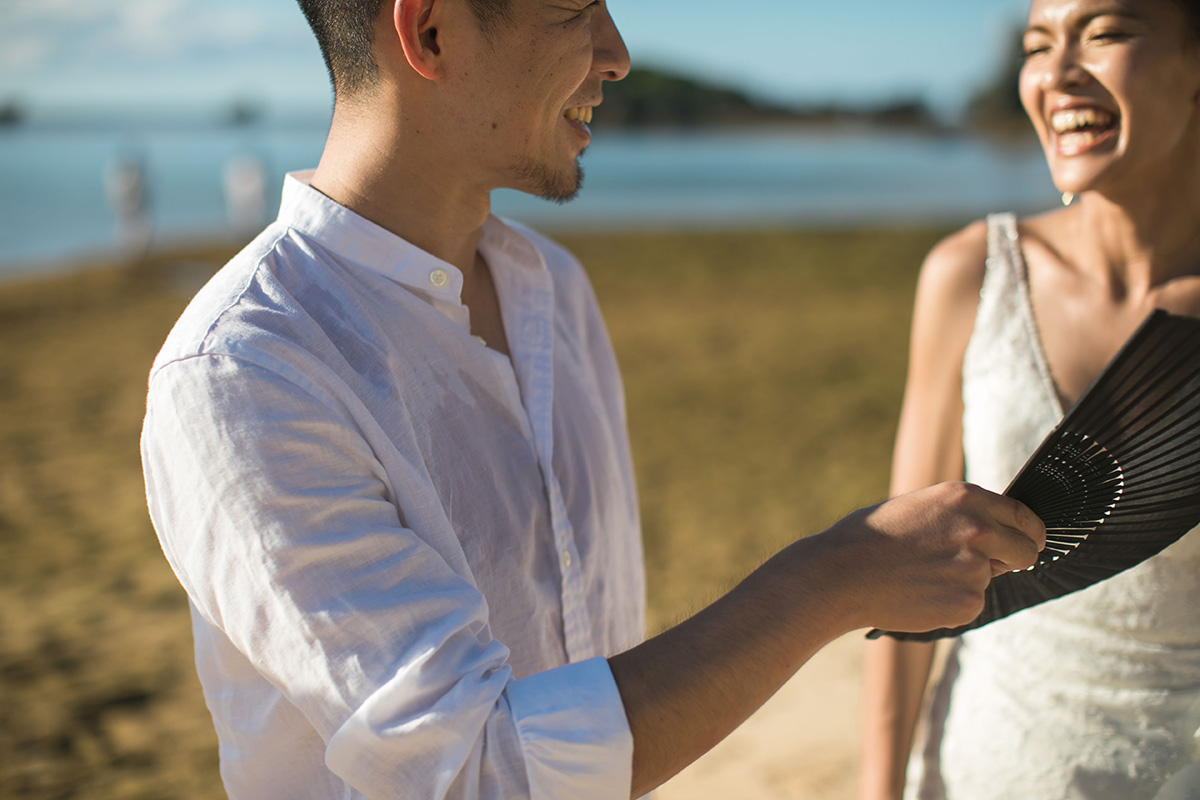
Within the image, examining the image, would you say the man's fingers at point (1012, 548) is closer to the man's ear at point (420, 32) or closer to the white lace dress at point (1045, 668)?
the white lace dress at point (1045, 668)

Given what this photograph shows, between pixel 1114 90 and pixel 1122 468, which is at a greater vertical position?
pixel 1114 90

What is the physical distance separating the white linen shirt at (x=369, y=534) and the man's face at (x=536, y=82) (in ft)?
0.69

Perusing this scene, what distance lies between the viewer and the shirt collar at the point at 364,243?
4.72 ft

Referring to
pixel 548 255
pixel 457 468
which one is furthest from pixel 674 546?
pixel 457 468

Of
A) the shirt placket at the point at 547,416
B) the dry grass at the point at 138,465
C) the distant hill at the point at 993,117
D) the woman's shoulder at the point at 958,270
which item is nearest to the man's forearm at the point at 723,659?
the dry grass at the point at 138,465

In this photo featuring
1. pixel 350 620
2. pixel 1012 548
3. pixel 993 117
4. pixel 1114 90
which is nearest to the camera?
pixel 350 620

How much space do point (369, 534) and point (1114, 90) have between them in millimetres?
1508

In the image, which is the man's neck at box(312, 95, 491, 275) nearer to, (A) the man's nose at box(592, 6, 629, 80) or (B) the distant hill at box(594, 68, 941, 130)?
(A) the man's nose at box(592, 6, 629, 80)

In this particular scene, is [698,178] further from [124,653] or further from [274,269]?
[274,269]

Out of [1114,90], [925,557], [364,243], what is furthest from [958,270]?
[364,243]

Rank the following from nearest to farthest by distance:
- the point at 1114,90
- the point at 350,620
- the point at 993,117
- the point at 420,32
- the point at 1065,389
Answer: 1. the point at 350,620
2. the point at 420,32
3. the point at 1114,90
4. the point at 1065,389
5. the point at 993,117

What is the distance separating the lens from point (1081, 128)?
71.0 inches

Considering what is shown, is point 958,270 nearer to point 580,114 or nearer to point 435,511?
point 580,114

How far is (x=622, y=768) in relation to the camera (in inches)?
42.1
